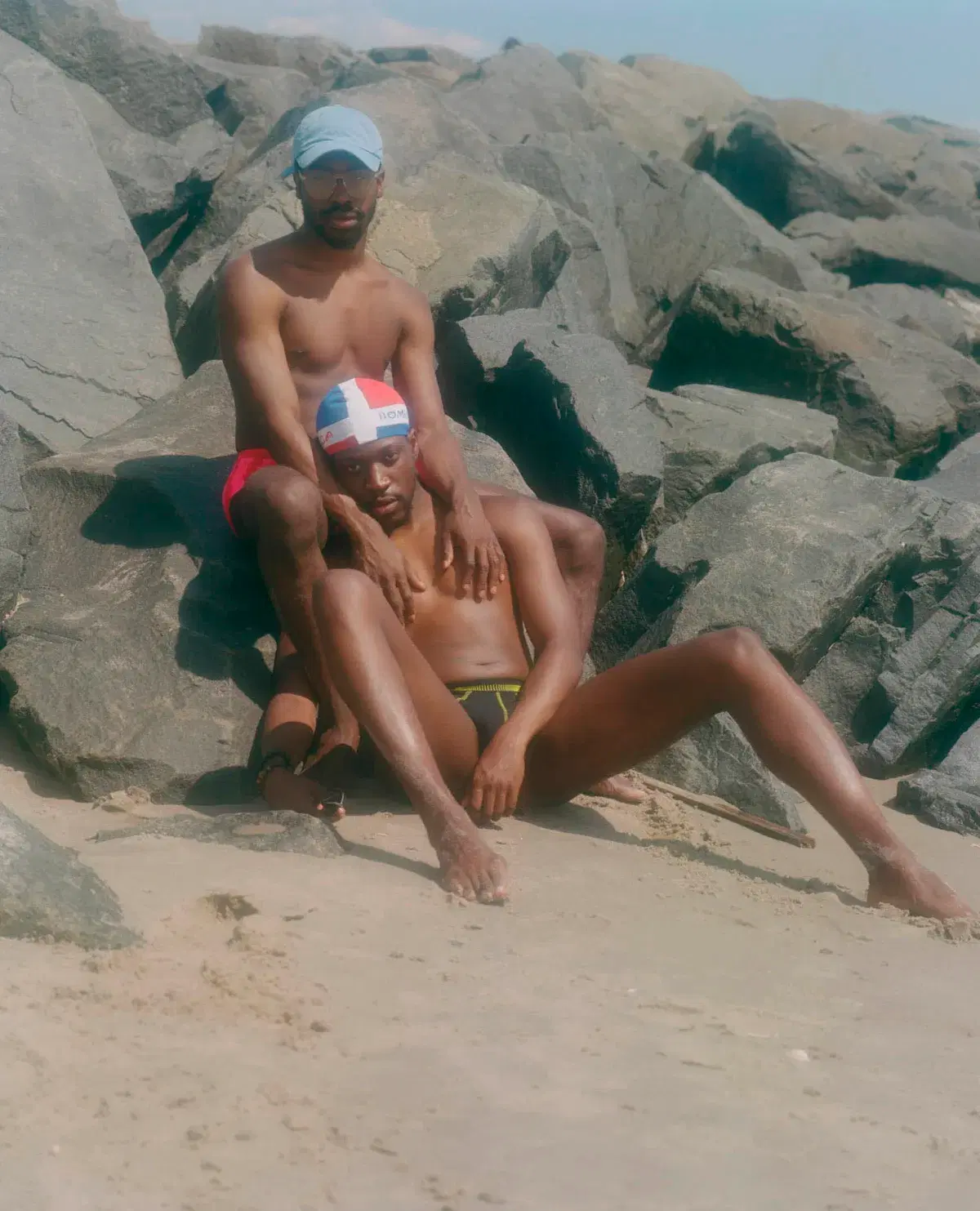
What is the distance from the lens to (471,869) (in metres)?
3.17

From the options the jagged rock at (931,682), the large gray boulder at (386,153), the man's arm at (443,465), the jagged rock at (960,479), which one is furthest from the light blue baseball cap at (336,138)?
the jagged rock at (960,479)

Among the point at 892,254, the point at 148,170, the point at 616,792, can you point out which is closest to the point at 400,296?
the point at 616,792

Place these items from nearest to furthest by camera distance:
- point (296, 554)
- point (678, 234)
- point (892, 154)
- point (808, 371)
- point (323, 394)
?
point (296, 554) → point (323, 394) → point (808, 371) → point (678, 234) → point (892, 154)

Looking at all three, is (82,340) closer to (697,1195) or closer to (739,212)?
(697,1195)

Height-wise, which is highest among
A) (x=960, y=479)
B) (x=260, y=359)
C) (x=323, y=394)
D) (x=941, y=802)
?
(x=260, y=359)

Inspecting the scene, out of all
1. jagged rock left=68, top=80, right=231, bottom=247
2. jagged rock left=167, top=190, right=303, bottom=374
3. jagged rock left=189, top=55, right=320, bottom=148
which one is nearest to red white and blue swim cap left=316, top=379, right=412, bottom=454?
jagged rock left=167, top=190, right=303, bottom=374

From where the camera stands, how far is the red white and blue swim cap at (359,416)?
4074mm

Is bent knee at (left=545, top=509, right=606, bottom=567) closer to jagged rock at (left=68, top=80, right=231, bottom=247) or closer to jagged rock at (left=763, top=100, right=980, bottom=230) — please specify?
jagged rock at (left=68, top=80, right=231, bottom=247)

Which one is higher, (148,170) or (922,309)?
(148,170)

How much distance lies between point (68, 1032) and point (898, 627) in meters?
4.16

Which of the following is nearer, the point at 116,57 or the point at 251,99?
the point at 116,57

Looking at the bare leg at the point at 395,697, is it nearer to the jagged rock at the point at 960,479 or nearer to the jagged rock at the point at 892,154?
the jagged rock at the point at 960,479

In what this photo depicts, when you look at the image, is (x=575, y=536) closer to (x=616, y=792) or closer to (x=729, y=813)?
(x=616, y=792)

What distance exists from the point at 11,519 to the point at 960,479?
185 inches
